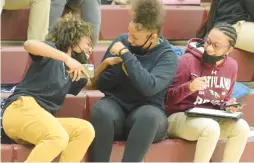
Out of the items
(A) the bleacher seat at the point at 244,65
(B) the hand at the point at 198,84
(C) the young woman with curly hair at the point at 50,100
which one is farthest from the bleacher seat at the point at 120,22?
(B) the hand at the point at 198,84

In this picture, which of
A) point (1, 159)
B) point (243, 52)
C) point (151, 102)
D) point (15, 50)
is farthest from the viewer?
point (243, 52)

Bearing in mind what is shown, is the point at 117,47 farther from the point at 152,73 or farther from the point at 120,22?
the point at 120,22

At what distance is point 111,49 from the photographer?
217cm

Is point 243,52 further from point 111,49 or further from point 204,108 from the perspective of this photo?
point 111,49

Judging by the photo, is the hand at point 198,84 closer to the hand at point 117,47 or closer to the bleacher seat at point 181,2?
the hand at point 117,47

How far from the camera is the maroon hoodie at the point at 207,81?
2.34m

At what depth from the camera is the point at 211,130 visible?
2.20 meters

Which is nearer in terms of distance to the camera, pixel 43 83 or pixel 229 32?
pixel 43 83

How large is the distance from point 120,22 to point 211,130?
1.01 metres

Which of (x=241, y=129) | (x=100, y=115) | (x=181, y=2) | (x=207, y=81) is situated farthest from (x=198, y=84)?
(x=181, y=2)

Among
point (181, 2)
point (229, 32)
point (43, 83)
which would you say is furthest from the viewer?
point (181, 2)

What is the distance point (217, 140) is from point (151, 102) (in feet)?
1.02

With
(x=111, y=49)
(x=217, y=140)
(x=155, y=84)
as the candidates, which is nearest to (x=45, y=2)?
(x=111, y=49)

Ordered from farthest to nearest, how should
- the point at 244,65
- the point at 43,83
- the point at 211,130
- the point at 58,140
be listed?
the point at 244,65 → the point at 211,130 → the point at 43,83 → the point at 58,140
